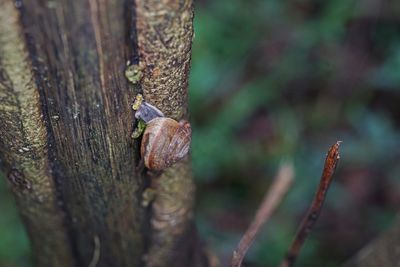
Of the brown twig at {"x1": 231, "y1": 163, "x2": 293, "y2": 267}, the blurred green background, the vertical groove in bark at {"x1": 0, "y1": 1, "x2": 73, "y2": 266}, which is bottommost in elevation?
the blurred green background

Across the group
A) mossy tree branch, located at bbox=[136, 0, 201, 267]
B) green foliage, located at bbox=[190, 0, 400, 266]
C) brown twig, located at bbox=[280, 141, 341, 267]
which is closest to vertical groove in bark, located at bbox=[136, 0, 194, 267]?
mossy tree branch, located at bbox=[136, 0, 201, 267]

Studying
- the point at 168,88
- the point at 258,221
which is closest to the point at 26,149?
the point at 168,88

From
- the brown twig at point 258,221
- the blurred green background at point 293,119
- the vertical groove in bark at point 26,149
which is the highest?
the vertical groove in bark at point 26,149

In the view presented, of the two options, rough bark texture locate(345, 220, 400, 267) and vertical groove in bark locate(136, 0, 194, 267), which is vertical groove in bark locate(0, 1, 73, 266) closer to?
vertical groove in bark locate(136, 0, 194, 267)

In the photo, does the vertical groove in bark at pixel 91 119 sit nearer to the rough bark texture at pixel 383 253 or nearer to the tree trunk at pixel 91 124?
the tree trunk at pixel 91 124

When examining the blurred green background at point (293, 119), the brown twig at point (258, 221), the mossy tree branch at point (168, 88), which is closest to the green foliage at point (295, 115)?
the blurred green background at point (293, 119)

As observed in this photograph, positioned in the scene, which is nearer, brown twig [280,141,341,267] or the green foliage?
brown twig [280,141,341,267]
